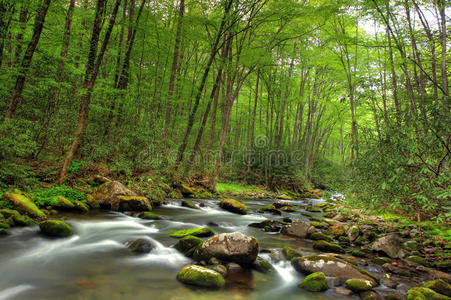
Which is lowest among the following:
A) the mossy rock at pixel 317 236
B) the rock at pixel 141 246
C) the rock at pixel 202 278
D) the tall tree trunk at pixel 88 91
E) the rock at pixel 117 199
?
the mossy rock at pixel 317 236

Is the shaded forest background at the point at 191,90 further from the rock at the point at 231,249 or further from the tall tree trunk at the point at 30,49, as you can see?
the rock at the point at 231,249

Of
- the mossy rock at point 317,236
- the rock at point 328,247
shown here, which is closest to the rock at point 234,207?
the mossy rock at point 317,236

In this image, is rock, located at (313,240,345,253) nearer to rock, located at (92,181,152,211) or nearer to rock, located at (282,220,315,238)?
rock, located at (282,220,315,238)

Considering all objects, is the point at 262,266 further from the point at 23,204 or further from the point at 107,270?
the point at 23,204

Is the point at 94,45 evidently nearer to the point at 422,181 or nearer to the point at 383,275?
the point at 422,181

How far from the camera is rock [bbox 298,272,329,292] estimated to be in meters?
4.41

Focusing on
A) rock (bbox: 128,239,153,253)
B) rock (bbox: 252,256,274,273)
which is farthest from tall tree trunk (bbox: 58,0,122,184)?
rock (bbox: 252,256,274,273)

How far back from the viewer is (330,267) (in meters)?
4.95

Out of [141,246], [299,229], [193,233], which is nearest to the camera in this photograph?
[141,246]

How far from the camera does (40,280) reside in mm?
4008

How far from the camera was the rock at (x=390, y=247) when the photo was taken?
6.19 m

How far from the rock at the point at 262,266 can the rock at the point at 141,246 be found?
2475mm

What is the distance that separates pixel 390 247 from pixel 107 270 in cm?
677

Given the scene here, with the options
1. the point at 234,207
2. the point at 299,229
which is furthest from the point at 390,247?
the point at 234,207
